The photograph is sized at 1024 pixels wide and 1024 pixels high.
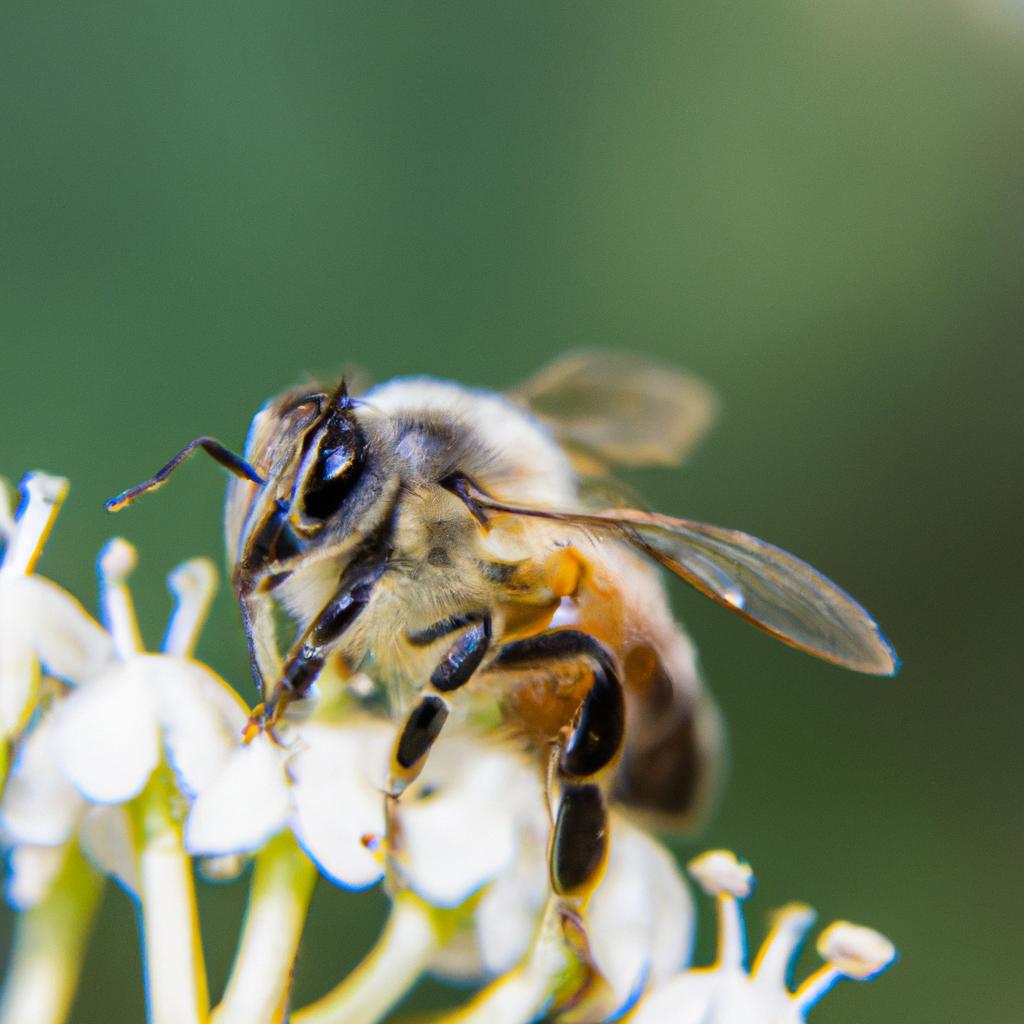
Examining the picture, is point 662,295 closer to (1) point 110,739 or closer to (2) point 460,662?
(2) point 460,662

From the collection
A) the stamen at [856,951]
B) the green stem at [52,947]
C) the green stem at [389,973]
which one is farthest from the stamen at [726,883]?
the green stem at [52,947]

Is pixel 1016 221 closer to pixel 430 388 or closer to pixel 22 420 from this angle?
pixel 22 420

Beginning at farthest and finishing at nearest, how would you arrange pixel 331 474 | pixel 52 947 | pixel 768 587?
pixel 52 947 → pixel 331 474 → pixel 768 587

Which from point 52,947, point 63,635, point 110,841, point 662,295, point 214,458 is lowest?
point 52,947

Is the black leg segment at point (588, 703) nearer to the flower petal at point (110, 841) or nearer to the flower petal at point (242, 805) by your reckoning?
the flower petal at point (242, 805)

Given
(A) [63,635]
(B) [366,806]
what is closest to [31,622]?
(A) [63,635]

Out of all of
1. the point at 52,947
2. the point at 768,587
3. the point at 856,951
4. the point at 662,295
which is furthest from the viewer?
the point at 662,295

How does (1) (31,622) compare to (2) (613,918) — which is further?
(2) (613,918)

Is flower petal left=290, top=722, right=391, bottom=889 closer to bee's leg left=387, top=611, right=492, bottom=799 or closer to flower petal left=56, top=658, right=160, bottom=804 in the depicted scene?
bee's leg left=387, top=611, right=492, bottom=799
